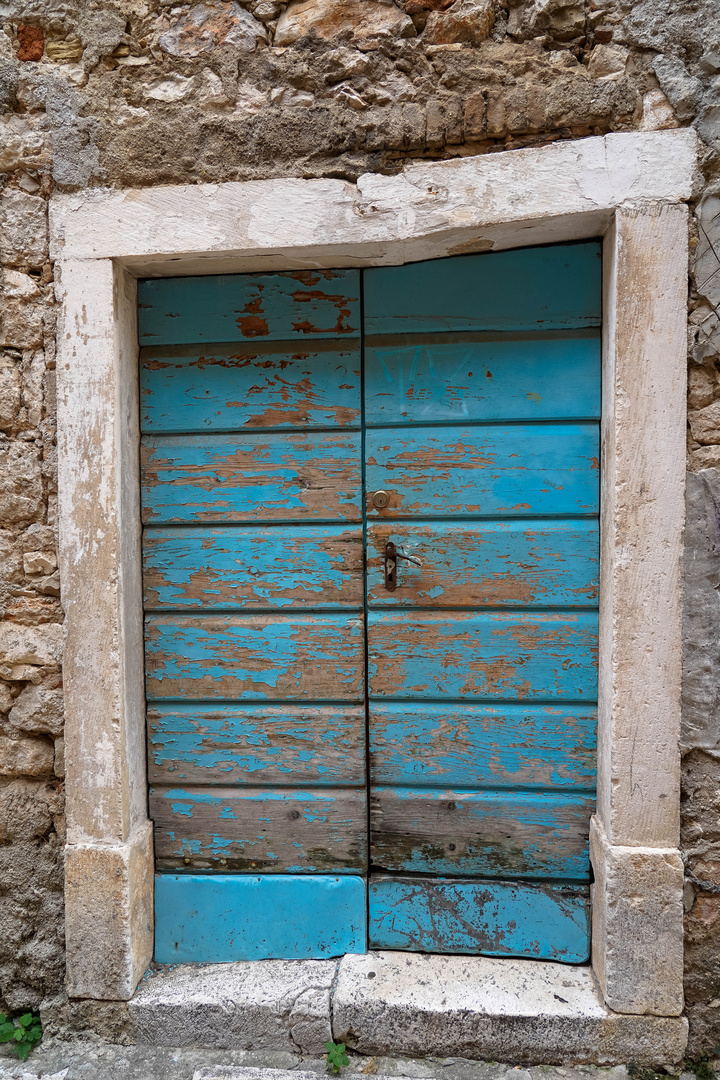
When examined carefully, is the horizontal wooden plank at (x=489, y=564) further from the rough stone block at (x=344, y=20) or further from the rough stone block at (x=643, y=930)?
the rough stone block at (x=344, y=20)

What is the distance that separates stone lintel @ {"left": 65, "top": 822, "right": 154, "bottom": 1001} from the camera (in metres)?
1.83

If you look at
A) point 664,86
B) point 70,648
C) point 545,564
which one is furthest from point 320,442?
point 664,86

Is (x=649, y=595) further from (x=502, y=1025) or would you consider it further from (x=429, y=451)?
(x=502, y=1025)

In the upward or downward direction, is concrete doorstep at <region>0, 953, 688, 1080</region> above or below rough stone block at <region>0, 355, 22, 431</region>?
below

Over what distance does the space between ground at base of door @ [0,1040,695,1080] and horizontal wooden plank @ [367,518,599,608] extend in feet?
4.21

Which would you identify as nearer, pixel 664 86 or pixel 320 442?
pixel 664 86

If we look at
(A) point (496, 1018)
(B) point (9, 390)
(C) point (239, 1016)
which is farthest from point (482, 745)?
(B) point (9, 390)

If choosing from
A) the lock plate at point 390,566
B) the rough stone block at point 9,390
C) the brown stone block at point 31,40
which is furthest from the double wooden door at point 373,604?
the brown stone block at point 31,40

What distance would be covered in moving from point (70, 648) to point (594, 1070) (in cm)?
190

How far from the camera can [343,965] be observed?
1.90 metres

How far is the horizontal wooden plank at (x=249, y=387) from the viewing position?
191 cm

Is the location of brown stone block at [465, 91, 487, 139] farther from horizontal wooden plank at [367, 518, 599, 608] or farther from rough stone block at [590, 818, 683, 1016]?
rough stone block at [590, 818, 683, 1016]

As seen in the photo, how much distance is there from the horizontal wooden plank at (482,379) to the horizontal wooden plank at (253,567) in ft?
1.41

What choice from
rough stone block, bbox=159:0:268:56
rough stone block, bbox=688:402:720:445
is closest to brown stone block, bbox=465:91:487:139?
rough stone block, bbox=159:0:268:56
